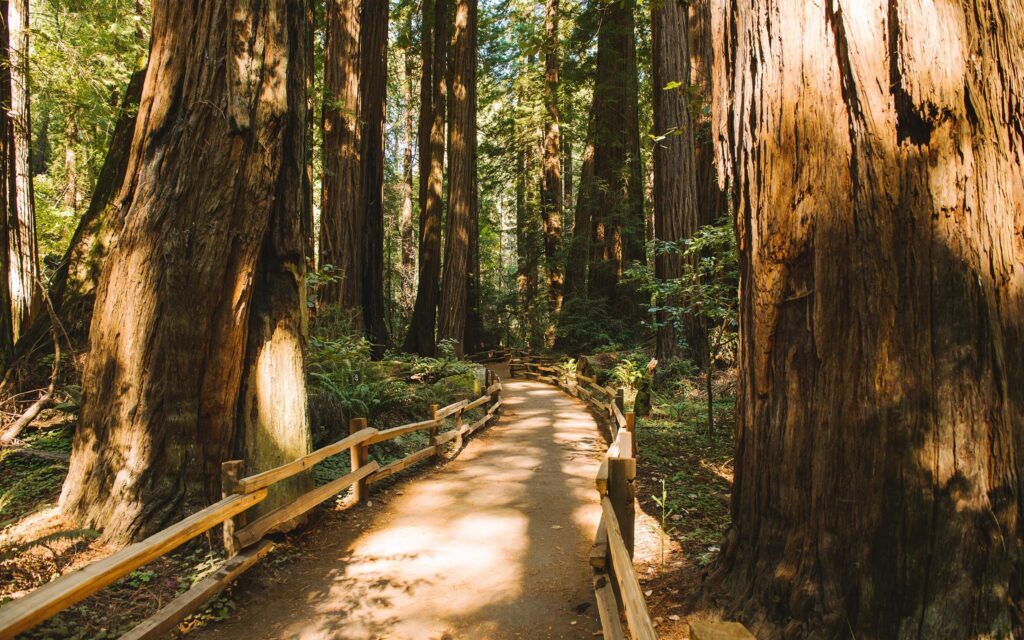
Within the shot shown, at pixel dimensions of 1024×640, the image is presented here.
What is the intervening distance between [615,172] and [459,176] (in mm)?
6359

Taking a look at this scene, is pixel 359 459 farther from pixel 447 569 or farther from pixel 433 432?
pixel 433 432

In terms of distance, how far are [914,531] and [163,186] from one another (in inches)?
227

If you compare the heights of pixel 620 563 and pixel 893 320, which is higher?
pixel 893 320

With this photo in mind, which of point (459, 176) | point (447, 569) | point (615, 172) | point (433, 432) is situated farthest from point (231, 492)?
point (615, 172)

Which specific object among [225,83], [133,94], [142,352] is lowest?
[142,352]

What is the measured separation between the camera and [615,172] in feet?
69.1

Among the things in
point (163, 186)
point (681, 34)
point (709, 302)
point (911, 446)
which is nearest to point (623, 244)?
point (681, 34)

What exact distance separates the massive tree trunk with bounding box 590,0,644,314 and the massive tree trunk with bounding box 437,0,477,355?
17.0ft

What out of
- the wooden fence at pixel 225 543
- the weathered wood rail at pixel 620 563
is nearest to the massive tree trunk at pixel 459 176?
the wooden fence at pixel 225 543

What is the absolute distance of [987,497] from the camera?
91.6 inches

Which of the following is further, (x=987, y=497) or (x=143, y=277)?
(x=143, y=277)

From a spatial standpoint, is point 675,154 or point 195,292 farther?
point 675,154

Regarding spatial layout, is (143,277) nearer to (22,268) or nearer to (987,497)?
(22,268)

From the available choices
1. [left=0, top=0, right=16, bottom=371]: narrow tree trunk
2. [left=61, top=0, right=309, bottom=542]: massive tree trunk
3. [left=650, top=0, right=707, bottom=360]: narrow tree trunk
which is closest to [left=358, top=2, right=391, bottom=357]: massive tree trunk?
[left=650, top=0, right=707, bottom=360]: narrow tree trunk
